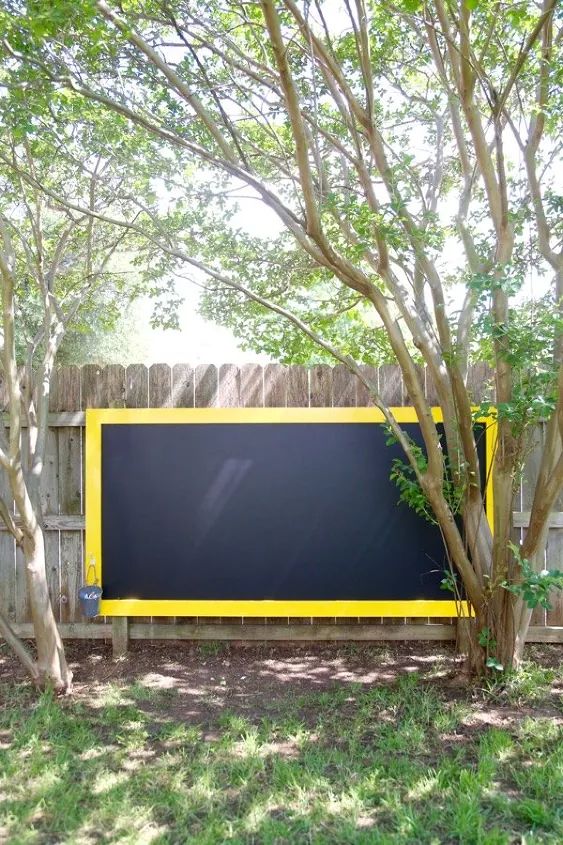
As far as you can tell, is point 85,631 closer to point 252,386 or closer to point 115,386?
point 115,386

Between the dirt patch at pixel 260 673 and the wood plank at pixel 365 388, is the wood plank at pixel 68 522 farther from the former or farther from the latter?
the wood plank at pixel 365 388

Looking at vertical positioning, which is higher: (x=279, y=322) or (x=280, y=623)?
(x=279, y=322)

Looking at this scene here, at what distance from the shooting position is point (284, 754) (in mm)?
3115

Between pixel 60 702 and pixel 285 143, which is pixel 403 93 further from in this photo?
pixel 60 702

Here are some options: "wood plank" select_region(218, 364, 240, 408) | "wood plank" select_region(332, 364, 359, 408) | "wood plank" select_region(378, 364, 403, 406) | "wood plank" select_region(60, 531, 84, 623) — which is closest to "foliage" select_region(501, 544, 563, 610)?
"wood plank" select_region(378, 364, 403, 406)

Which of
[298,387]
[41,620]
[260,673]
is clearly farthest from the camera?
[298,387]

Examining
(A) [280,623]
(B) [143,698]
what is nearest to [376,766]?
(B) [143,698]

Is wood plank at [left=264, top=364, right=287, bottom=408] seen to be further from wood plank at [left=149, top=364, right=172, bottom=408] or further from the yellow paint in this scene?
the yellow paint

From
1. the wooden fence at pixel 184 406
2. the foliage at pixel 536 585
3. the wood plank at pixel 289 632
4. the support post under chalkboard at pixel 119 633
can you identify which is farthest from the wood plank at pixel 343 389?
the support post under chalkboard at pixel 119 633

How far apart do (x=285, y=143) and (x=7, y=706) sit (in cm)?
448

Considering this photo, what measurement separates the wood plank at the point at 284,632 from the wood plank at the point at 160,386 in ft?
5.11

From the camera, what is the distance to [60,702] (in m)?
3.75

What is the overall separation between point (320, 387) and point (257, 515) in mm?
986

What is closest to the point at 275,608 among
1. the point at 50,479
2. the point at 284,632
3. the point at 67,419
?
the point at 284,632
